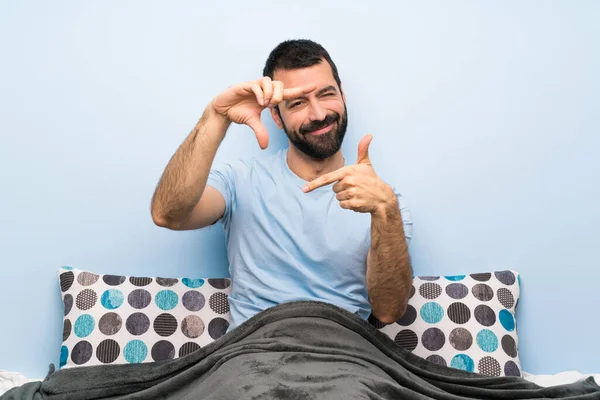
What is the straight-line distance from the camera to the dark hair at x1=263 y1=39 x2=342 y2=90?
1907 mm

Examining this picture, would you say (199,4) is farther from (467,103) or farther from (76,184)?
(467,103)

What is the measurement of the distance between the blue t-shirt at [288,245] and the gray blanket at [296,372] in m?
0.15

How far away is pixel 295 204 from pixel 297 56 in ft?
1.41

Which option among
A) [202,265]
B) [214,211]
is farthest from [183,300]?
[214,211]

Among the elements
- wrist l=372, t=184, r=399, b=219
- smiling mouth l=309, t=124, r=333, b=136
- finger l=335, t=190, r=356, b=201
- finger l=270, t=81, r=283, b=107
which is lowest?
wrist l=372, t=184, r=399, b=219

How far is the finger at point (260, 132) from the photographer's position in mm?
1472

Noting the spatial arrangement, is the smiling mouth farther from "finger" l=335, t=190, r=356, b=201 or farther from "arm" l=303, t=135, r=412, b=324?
"finger" l=335, t=190, r=356, b=201

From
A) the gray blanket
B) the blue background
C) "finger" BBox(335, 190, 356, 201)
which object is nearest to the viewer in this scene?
the gray blanket

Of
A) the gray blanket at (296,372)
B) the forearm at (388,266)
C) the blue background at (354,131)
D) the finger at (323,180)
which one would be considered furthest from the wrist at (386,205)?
the blue background at (354,131)

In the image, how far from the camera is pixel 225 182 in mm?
1846

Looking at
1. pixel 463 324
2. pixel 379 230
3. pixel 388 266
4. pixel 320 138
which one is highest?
pixel 320 138

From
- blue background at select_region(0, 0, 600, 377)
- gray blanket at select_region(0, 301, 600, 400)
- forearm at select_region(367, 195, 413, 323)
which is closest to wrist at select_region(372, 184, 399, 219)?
forearm at select_region(367, 195, 413, 323)

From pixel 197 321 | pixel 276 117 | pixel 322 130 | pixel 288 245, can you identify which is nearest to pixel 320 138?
pixel 322 130

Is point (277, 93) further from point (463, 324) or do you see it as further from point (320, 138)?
point (463, 324)
